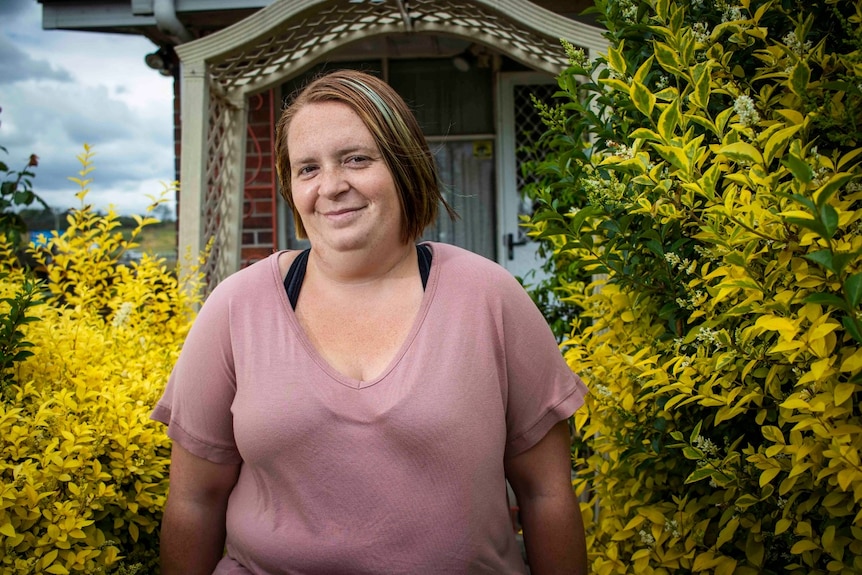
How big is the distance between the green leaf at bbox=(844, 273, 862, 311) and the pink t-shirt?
2.45 ft

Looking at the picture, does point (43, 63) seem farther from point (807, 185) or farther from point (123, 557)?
point (807, 185)

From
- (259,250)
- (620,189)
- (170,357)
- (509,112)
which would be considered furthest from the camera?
(509,112)

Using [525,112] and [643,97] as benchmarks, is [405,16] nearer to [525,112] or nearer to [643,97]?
[643,97]

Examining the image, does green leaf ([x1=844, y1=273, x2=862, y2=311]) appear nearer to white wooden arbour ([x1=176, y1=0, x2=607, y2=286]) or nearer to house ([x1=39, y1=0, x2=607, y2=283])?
house ([x1=39, y1=0, x2=607, y2=283])

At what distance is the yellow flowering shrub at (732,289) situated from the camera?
1124mm

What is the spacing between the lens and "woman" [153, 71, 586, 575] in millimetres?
1452

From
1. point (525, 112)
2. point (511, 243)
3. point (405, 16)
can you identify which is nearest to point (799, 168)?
point (405, 16)

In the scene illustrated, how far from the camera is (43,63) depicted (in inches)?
239

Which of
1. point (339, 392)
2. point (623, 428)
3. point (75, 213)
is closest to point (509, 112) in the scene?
point (75, 213)

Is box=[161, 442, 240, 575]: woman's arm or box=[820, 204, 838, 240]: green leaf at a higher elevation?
box=[820, 204, 838, 240]: green leaf

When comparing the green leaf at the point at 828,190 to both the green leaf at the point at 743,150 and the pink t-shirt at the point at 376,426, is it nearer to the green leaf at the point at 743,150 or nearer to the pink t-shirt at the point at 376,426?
the green leaf at the point at 743,150

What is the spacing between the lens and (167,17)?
436 centimetres

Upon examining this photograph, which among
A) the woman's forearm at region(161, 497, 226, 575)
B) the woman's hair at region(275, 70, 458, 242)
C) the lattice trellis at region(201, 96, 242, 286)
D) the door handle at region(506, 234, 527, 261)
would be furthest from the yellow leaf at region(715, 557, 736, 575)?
the door handle at region(506, 234, 527, 261)

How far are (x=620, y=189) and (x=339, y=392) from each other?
27.8 inches
